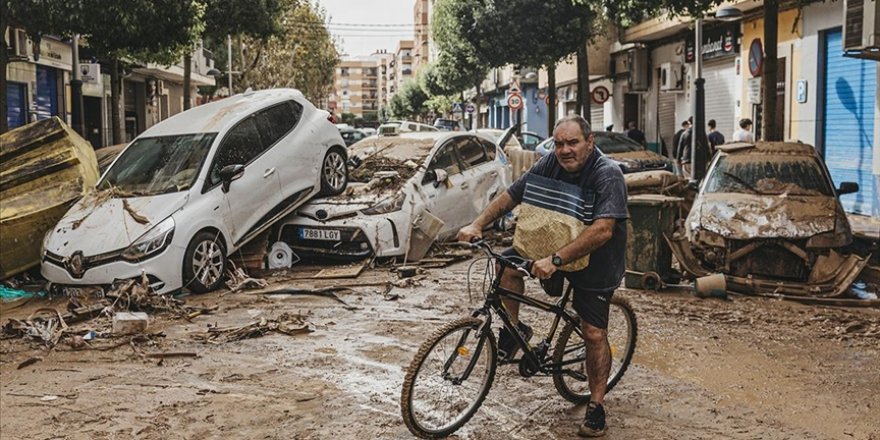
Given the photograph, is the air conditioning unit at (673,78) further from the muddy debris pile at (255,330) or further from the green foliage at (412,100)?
the green foliage at (412,100)

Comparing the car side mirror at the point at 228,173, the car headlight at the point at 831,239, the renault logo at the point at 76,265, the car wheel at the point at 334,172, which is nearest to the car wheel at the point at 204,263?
the car side mirror at the point at 228,173

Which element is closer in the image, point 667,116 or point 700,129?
point 700,129

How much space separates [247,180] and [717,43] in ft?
64.0

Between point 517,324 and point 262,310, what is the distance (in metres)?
4.35

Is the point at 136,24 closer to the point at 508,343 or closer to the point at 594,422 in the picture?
the point at 508,343

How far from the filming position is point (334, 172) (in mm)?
12047

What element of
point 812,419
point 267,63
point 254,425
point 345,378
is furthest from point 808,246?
point 267,63

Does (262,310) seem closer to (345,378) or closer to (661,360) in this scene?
(345,378)

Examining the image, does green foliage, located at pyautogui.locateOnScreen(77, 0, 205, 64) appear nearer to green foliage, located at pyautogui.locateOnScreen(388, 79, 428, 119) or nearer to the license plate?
the license plate

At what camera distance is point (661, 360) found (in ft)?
22.9

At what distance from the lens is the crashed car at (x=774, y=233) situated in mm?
9320

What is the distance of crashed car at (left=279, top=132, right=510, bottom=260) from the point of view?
11.2m

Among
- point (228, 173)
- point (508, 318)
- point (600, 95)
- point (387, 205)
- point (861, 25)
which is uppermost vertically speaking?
point (861, 25)

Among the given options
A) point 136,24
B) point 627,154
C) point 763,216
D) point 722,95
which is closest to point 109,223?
point 136,24
